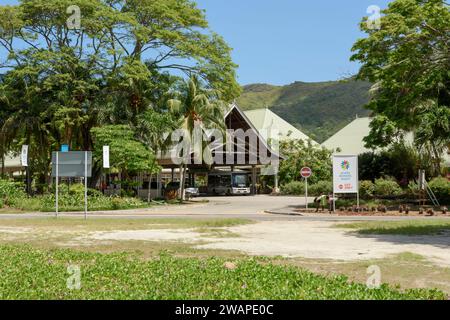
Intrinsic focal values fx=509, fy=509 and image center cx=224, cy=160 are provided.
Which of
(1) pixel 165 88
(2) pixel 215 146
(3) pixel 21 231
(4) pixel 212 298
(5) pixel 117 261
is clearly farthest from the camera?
(2) pixel 215 146

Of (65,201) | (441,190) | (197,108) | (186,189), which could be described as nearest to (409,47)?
(441,190)

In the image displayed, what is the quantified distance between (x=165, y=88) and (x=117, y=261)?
2887 cm

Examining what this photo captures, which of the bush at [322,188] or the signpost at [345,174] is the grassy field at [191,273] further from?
the bush at [322,188]

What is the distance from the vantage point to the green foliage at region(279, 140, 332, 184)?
49719 millimetres

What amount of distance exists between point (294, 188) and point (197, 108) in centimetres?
1688

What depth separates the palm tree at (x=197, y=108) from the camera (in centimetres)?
3691

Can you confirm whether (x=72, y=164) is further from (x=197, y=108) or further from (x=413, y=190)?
(x=413, y=190)

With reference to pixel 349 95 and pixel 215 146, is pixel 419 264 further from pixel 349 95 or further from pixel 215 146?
pixel 349 95

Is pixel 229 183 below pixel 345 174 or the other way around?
below

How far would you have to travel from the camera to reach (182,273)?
8.03 meters

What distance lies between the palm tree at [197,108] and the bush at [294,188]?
14.3m

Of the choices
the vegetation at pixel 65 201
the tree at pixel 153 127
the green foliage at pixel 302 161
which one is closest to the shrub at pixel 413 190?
the tree at pixel 153 127

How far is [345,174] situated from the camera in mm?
26922
